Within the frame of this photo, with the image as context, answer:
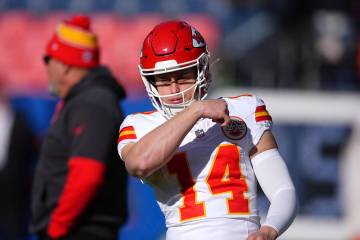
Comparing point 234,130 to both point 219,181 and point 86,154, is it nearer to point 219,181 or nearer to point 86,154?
point 219,181

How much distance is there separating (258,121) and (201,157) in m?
0.26

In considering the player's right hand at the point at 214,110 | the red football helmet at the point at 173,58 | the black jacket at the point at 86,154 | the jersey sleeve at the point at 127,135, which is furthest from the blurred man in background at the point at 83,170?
the player's right hand at the point at 214,110

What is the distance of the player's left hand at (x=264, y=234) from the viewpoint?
2.88 m

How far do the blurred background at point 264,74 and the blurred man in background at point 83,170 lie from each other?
2.41m

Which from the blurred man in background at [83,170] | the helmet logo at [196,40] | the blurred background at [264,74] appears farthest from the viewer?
the blurred background at [264,74]

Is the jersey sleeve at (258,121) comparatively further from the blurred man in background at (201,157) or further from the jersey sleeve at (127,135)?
the jersey sleeve at (127,135)

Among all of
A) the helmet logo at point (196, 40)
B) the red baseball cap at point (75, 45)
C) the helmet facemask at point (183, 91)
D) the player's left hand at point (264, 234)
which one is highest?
the helmet logo at point (196, 40)

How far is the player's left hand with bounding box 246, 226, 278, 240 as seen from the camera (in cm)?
288

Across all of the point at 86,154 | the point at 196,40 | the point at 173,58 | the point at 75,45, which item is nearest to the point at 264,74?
the point at 75,45

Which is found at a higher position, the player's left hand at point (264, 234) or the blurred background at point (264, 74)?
the player's left hand at point (264, 234)

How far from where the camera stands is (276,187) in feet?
10.4

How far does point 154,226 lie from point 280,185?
4.24 m

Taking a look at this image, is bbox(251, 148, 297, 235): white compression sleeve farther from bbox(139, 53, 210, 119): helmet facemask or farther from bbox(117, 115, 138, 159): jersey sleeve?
bbox(117, 115, 138, 159): jersey sleeve

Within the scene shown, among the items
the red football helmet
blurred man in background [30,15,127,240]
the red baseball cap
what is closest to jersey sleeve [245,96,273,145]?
A: the red football helmet
